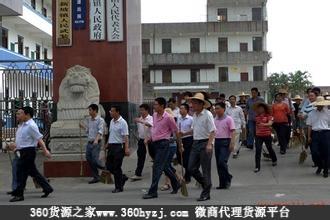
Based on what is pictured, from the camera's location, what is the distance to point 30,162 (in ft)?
34.0

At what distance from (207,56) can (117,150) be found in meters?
43.5

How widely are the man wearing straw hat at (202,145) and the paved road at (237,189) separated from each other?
36 centimetres

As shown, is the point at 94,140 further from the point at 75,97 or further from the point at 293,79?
the point at 293,79

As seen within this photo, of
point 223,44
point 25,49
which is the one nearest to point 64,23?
point 25,49

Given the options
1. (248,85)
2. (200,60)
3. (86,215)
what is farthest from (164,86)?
(86,215)

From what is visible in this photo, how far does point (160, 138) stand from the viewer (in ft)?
33.6

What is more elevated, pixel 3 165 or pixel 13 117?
pixel 13 117

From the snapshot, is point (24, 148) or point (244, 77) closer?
point (24, 148)

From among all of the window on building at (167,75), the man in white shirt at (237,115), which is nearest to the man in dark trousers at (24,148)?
the man in white shirt at (237,115)

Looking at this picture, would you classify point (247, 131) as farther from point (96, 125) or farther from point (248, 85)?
point (248, 85)

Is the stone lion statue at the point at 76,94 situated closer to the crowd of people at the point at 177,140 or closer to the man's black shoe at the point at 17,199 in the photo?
the crowd of people at the point at 177,140

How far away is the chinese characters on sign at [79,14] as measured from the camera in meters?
14.6

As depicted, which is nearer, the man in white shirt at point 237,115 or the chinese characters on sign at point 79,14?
the man in white shirt at point 237,115

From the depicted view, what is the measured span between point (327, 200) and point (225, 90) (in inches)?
1700
